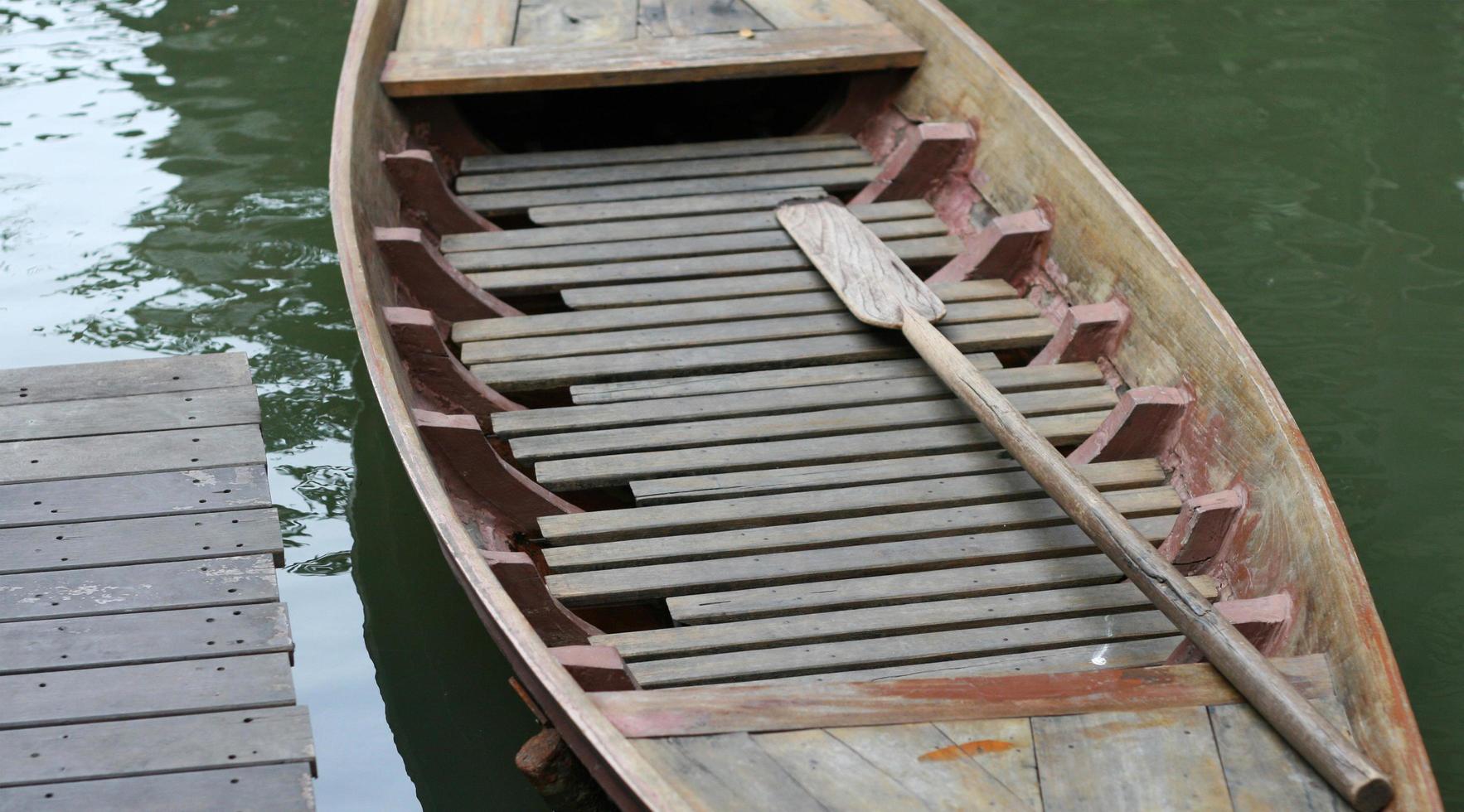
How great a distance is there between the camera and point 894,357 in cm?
335

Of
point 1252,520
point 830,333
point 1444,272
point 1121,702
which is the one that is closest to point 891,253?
point 830,333

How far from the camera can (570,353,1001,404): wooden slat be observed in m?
3.21

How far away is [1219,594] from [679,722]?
115 cm

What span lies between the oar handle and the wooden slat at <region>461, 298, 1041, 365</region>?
1.38ft

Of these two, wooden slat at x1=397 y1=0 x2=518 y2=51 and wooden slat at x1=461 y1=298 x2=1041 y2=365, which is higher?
wooden slat at x1=397 y1=0 x2=518 y2=51

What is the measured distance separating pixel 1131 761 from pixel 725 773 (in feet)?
1.89

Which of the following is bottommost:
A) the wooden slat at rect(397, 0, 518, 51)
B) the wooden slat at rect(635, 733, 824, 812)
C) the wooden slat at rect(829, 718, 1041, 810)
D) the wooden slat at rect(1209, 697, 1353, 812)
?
the wooden slat at rect(397, 0, 518, 51)

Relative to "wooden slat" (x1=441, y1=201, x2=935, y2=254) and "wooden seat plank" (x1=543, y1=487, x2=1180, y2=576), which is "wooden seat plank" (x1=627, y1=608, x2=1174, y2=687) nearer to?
"wooden seat plank" (x1=543, y1=487, x2=1180, y2=576)

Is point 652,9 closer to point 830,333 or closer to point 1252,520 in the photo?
point 830,333

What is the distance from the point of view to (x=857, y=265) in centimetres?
359

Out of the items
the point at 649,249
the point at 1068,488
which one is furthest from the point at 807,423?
the point at 649,249

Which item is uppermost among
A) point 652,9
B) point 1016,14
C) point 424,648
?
point 652,9

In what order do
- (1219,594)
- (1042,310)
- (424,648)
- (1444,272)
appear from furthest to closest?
(1444,272), (1042,310), (424,648), (1219,594)

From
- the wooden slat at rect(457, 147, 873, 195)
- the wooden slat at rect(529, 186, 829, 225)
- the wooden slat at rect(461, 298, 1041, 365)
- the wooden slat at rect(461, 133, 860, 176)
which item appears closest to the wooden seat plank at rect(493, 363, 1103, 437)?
the wooden slat at rect(461, 298, 1041, 365)
